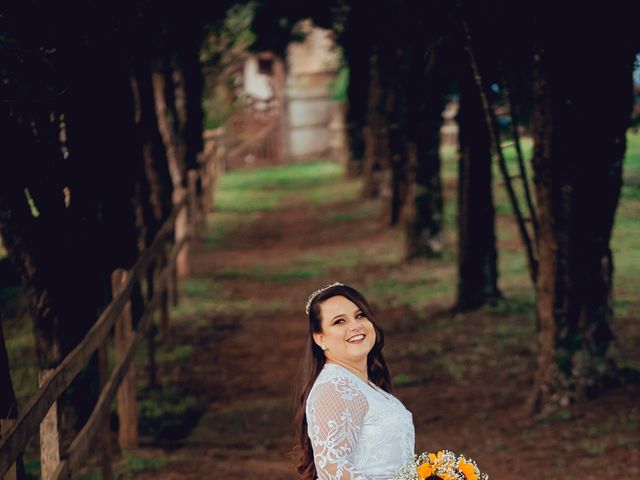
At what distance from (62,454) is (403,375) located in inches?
200

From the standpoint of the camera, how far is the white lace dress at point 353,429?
338 cm

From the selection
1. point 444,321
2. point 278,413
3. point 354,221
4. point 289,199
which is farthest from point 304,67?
point 278,413

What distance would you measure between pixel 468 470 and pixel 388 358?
722cm

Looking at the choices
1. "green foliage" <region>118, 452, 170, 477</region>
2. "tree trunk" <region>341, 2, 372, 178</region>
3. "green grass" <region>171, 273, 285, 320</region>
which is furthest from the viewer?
"tree trunk" <region>341, 2, 372, 178</region>

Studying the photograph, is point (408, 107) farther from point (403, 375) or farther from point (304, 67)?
point (304, 67)

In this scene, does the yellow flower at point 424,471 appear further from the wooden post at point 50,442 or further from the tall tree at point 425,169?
the tall tree at point 425,169

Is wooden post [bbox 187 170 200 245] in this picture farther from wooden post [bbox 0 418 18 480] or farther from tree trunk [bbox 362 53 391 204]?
wooden post [bbox 0 418 18 480]

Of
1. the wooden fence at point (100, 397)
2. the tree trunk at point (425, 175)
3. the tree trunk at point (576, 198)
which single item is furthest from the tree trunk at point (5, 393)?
the tree trunk at point (425, 175)

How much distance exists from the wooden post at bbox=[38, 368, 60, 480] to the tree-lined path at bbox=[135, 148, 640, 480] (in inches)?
75.6

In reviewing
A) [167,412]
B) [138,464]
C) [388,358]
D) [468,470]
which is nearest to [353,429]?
[468,470]

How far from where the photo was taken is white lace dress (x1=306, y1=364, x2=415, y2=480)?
11.1ft

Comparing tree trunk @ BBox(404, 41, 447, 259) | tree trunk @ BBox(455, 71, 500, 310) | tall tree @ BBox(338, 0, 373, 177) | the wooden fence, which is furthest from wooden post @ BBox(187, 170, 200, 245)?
tree trunk @ BBox(455, 71, 500, 310)

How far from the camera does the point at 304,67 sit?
142 ft

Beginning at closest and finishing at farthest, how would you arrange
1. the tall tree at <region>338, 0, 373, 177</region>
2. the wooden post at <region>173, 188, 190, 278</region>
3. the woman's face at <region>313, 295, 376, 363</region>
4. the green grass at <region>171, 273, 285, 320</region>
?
1. the woman's face at <region>313, 295, 376, 363</region>
2. the green grass at <region>171, 273, 285, 320</region>
3. the wooden post at <region>173, 188, 190, 278</region>
4. the tall tree at <region>338, 0, 373, 177</region>
